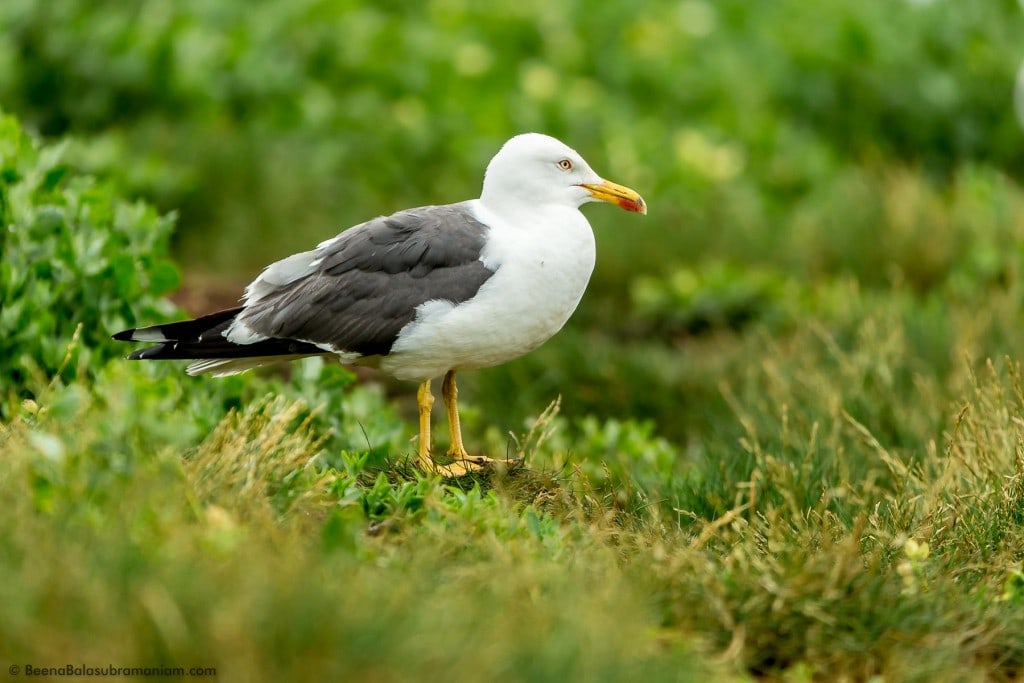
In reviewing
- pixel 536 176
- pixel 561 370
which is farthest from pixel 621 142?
pixel 536 176

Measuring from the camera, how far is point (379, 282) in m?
5.09

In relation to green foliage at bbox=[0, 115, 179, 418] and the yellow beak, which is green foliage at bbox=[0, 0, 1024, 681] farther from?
the yellow beak

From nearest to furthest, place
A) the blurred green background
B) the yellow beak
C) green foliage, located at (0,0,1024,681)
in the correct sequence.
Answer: green foliage, located at (0,0,1024,681)
the yellow beak
the blurred green background

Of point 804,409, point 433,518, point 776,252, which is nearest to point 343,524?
point 433,518

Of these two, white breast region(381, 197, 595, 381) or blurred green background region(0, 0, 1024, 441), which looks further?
blurred green background region(0, 0, 1024, 441)

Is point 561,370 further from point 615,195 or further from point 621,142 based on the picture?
point 621,142

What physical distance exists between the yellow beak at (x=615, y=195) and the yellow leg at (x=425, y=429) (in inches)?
35.9

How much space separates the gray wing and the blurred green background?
2599mm

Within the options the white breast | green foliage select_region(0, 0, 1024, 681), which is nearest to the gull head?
the white breast

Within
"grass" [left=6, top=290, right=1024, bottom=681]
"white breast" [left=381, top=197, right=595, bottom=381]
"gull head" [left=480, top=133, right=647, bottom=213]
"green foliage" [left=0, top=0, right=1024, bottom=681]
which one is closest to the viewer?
"grass" [left=6, top=290, right=1024, bottom=681]

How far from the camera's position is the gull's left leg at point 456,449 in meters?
5.00

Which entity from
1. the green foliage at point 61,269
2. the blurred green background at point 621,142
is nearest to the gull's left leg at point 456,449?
the green foliage at point 61,269

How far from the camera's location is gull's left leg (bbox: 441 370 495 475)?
500 cm

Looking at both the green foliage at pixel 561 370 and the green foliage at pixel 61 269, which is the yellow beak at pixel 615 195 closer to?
the green foliage at pixel 561 370
